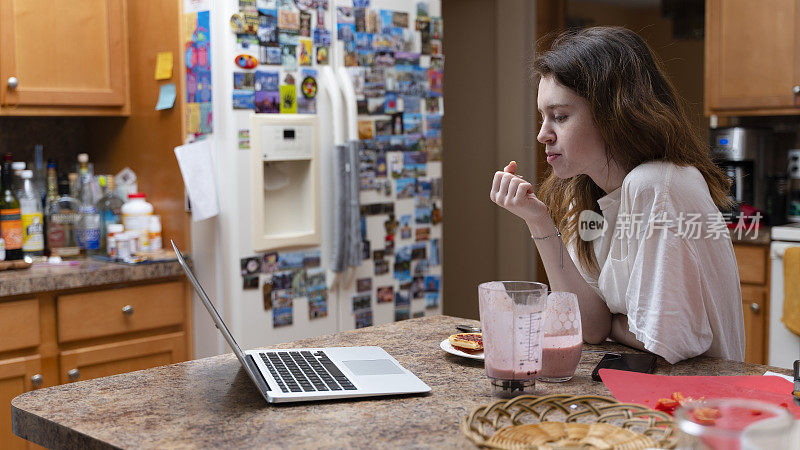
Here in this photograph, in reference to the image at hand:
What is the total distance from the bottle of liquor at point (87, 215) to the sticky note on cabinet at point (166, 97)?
0.36 metres

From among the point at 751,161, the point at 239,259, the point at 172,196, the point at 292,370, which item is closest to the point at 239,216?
the point at 239,259

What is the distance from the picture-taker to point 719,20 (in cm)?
363

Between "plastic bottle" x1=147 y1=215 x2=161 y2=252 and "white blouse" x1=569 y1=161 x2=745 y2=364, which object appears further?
"plastic bottle" x1=147 y1=215 x2=161 y2=252

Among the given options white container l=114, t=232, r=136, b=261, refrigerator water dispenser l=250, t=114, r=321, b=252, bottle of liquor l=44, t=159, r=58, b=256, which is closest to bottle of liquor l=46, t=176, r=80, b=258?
bottle of liquor l=44, t=159, r=58, b=256

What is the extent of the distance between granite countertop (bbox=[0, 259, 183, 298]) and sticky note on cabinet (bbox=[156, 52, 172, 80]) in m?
0.65

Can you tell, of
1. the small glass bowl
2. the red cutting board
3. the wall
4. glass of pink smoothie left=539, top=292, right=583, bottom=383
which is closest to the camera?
the small glass bowl

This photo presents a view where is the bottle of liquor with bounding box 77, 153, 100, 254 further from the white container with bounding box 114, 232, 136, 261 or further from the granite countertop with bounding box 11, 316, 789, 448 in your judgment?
the granite countertop with bounding box 11, 316, 789, 448

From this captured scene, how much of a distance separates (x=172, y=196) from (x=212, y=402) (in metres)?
1.83

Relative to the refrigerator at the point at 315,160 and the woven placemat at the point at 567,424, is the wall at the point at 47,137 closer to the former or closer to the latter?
the refrigerator at the point at 315,160

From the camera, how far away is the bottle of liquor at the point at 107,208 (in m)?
3.02

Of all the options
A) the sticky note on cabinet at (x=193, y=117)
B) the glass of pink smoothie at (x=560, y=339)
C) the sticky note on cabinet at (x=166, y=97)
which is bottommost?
the glass of pink smoothie at (x=560, y=339)

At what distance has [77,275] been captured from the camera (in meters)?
2.61

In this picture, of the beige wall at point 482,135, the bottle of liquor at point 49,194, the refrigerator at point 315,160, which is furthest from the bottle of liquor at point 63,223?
the beige wall at point 482,135

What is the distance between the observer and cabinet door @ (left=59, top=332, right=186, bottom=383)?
8.64 feet
